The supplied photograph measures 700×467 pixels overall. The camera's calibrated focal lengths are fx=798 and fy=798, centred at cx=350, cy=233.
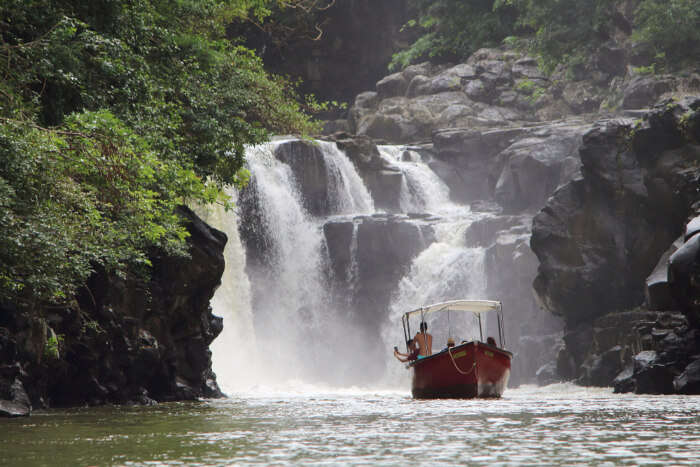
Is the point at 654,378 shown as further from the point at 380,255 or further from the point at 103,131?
the point at 380,255

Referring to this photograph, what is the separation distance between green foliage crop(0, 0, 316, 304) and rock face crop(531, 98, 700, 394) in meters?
14.0

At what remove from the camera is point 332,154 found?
42.9 metres

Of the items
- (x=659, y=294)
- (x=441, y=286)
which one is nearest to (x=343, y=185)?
(x=441, y=286)

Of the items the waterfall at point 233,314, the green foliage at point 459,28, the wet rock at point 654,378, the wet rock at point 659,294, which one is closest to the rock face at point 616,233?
the wet rock at point 659,294

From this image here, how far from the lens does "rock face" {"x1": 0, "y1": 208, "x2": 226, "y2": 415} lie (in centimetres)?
1581

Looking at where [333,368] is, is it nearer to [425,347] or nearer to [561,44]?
[425,347]

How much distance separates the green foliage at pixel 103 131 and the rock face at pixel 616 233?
551 inches

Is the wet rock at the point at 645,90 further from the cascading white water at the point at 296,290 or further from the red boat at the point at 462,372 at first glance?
the red boat at the point at 462,372

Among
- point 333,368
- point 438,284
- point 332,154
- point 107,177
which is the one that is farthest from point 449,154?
point 107,177

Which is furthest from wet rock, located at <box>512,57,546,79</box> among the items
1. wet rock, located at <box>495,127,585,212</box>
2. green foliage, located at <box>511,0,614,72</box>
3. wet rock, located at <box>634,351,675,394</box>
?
wet rock, located at <box>634,351,675,394</box>

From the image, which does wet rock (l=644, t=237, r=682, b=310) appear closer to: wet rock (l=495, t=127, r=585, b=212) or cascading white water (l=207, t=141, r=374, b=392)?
wet rock (l=495, t=127, r=585, b=212)

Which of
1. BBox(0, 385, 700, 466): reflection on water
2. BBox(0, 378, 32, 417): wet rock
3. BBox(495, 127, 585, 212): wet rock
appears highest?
BBox(495, 127, 585, 212): wet rock

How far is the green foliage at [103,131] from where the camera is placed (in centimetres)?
1247

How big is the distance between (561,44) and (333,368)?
28285 millimetres
